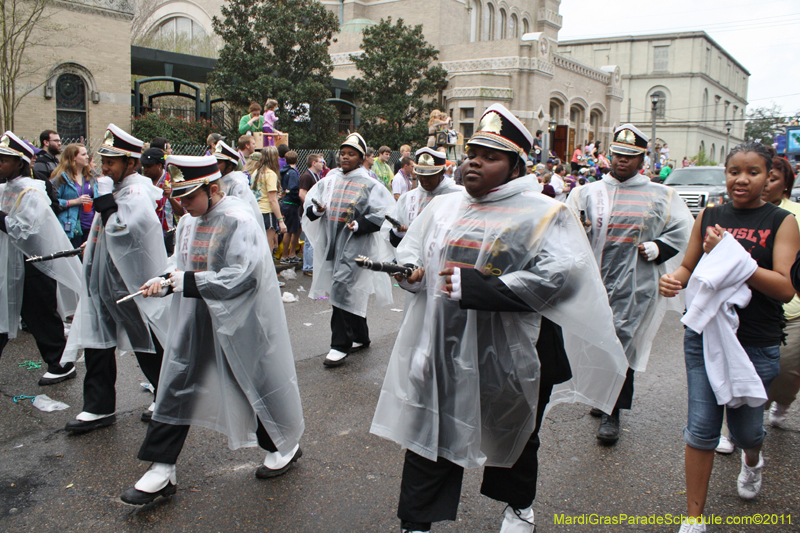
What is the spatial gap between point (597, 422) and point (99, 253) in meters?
3.65

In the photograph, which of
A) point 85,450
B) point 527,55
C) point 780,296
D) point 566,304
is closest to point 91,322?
point 85,450

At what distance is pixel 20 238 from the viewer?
485 centimetres

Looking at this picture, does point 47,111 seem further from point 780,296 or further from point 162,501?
point 780,296

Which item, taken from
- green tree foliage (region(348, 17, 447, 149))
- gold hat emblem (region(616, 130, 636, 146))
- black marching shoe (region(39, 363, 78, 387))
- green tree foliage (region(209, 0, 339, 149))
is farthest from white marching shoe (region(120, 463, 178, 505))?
green tree foliage (region(348, 17, 447, 149))

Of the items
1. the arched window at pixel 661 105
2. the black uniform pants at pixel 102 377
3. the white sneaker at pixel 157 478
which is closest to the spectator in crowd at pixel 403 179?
the black uniform pants at pixel 102 377

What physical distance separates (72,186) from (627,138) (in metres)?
6.19

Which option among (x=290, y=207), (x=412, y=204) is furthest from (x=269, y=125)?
(x=412, y=204)

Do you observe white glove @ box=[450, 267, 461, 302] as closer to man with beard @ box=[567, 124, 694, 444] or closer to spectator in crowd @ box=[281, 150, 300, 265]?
man with beard @ box=[567, 124, 694, 444]

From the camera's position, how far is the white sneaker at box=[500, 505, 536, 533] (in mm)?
2994

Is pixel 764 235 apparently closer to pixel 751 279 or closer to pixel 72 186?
pixel 751 279

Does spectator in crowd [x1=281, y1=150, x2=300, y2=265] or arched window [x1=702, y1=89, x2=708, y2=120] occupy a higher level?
arched window [x1=702, y1=89, x2=708, y2=120]

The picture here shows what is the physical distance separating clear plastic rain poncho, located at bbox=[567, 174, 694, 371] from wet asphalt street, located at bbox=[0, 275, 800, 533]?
73 centimetres

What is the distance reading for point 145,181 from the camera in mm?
4375

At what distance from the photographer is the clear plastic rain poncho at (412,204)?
5.88 metres
